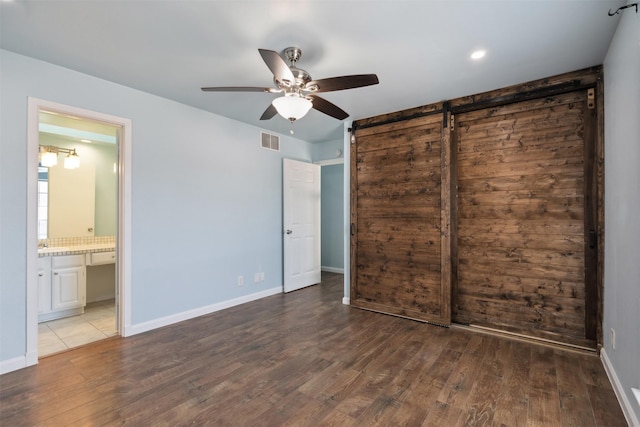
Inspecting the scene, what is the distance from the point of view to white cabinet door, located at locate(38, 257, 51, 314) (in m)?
3.42

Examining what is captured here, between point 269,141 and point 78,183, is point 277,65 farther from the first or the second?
point 78,183

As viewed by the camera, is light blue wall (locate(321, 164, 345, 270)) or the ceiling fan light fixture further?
light blue wall (locate(321, 164, 345, 270))

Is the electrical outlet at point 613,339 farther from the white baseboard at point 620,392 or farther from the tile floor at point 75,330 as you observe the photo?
the tile floor at point 75,330

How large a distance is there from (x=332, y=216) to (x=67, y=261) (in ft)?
14.9

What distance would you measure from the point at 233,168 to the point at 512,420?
382 centimetres

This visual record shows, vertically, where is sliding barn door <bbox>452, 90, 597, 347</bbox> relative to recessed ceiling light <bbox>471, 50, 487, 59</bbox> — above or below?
below

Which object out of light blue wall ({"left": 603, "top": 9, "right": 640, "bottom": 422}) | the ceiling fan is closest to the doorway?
the ceiling fan

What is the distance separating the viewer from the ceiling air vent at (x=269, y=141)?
4496 mm

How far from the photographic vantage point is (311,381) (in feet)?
7.35

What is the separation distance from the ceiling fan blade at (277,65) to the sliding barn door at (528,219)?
2.23m

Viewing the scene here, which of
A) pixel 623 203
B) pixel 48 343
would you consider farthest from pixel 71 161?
pixel 623 203

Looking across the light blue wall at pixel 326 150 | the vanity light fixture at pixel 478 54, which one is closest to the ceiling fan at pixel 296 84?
the vanity light fixture at pixel 478 54

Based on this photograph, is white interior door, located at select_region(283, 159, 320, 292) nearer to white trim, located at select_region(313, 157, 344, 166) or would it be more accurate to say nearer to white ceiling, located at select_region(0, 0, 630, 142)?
white trim, located at select_region(313, 157, 344, 166)

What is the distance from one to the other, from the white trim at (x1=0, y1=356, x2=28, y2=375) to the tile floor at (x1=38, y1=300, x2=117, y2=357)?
20 cm
